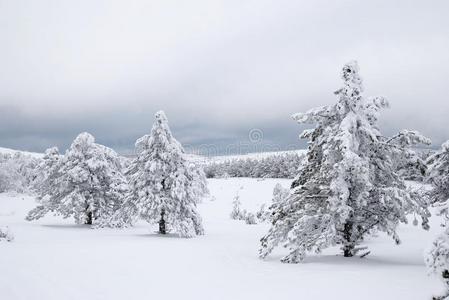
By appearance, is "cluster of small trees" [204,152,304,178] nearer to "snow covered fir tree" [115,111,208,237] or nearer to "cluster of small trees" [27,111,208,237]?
"cluster of small trees" [27,111,208,237]

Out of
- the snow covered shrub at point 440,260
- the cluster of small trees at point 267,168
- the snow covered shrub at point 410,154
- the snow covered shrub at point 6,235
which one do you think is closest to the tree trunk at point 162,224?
the snow covered shrub at point 6,235

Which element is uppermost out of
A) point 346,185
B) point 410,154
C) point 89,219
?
point 410,154

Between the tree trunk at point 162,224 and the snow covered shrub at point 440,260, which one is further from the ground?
the snow covered shrub at point 440,260

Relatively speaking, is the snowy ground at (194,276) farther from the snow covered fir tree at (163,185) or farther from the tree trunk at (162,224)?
the tree trunk at (162,224)

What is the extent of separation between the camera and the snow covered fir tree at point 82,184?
1190 inches

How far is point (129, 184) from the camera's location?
2616 centimetres

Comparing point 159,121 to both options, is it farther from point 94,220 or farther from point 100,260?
point 100,260

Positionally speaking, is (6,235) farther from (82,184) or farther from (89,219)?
(89,219)

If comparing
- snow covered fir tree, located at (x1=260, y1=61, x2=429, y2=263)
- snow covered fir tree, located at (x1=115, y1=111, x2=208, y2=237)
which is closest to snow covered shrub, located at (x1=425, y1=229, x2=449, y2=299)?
snow covered fir tree, located at (x1=260, y1=61, x2=429, y2=263)

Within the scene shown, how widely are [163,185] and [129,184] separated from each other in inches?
92.0

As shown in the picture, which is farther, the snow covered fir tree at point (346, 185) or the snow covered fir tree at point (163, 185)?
the snow covered fir tree at point (163, 185)

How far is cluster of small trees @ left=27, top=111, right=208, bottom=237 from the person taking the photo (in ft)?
82.0

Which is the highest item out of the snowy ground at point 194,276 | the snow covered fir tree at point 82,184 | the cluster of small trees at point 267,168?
the cluster of small trees at point 267,168

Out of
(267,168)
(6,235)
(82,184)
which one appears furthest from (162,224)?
(267,168)
